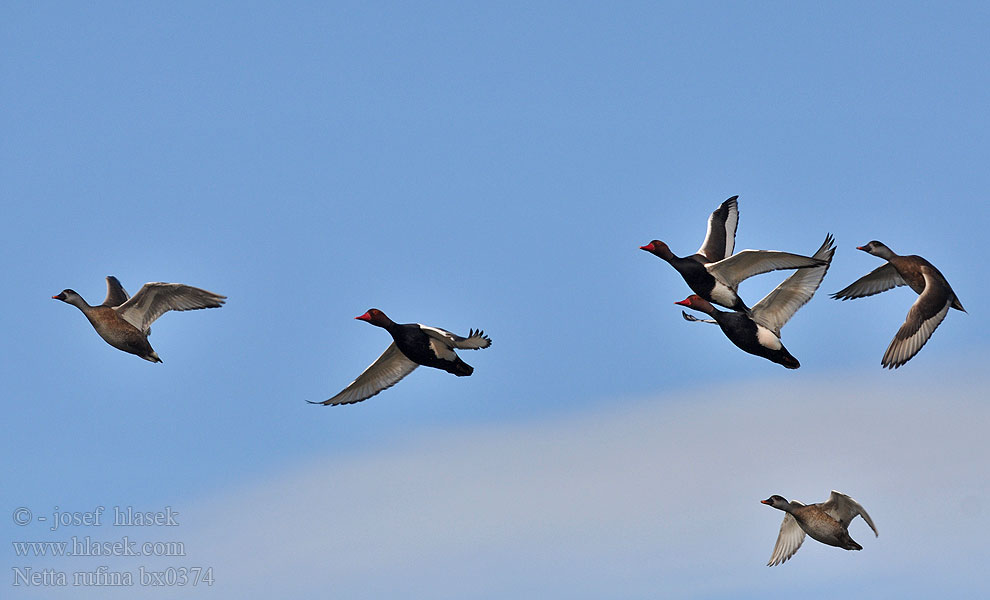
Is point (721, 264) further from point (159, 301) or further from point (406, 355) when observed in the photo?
point (159, 301)

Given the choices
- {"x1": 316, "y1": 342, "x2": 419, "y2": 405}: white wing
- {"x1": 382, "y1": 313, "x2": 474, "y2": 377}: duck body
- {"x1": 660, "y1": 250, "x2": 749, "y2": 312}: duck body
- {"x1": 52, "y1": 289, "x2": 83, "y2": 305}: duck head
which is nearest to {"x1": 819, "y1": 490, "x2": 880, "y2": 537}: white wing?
{"x1": 660, "y1": 250, "x2": 749, "y2": 312}: duck body

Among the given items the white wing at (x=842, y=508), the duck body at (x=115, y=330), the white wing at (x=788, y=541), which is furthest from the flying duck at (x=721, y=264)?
the duck body at (x=115, y=330)

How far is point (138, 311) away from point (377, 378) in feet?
17.0

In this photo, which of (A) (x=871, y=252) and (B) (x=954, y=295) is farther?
→ (A) (x=871, y=252)

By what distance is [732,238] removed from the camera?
31562 millimetres

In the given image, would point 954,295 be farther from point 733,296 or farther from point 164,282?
point 164,282

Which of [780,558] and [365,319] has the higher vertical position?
[365,319]

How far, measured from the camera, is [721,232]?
3147 centimetres

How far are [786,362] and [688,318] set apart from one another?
221 centimetres

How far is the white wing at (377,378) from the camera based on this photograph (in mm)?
30250

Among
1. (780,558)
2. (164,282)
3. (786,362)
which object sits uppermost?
(164,282)

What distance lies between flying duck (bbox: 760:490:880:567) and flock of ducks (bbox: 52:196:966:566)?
0.8 inches

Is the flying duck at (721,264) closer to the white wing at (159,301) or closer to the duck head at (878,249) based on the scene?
the duck head at (878,249)

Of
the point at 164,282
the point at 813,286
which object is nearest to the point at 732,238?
the point at 813,286
